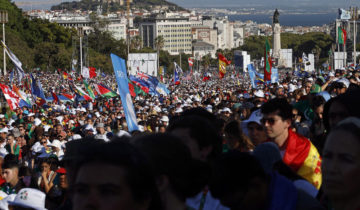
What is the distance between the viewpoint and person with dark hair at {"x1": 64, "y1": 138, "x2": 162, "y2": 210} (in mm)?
2311

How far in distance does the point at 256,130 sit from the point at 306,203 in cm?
209

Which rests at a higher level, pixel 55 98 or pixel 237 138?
pixel 237 138

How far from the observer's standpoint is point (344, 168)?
2445 mm

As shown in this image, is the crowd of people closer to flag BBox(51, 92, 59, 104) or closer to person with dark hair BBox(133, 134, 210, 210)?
person with dark hair BBox(133, 134, 210, 210)

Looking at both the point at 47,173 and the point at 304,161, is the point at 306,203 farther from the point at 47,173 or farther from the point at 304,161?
the point at 47,173

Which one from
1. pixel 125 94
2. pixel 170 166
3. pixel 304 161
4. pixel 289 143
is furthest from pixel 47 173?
pixel 170 166

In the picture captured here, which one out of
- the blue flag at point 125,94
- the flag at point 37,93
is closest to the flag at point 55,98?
the flag at point 37,93

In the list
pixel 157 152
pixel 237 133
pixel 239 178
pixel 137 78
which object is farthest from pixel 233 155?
pixel 137 78

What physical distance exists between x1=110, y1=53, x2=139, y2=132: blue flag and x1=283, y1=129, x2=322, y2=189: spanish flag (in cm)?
374

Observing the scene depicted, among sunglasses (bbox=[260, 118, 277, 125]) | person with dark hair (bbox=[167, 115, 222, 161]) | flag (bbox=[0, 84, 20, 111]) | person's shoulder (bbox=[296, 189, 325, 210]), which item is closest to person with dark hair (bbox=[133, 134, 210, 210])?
person's shoulder (bbox=[296, 189, 325, 210])

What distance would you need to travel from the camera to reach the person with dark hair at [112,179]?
2311mm

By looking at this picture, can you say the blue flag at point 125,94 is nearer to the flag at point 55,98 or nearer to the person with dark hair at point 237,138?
the person with dark hair at point 237,138

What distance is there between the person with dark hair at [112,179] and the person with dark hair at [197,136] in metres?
1.30

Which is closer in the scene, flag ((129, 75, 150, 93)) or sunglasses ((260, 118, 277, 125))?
sunglasses ((260, 118, 277, 125))
